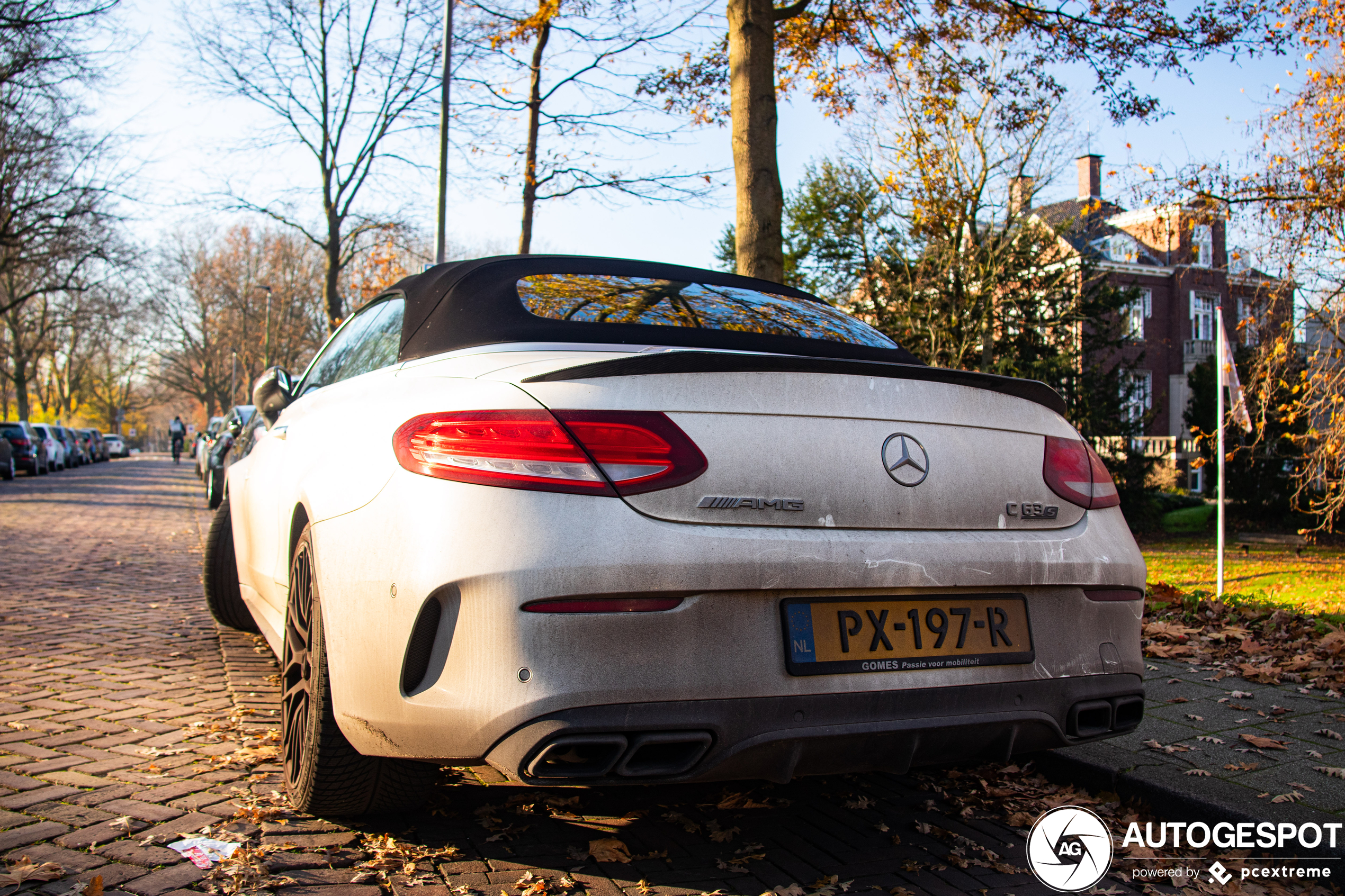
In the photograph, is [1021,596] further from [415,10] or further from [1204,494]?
[1204,494]

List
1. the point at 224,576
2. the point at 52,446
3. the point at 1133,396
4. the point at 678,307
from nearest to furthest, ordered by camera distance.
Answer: the point at 678,307 → the point at 224,576 → the point at 1133,396 → the point at 52,446

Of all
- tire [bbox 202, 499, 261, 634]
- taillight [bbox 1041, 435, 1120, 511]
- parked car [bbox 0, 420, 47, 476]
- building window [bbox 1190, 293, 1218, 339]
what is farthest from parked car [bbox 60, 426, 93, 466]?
building window [bbox 1190, 293, 1218, 339]

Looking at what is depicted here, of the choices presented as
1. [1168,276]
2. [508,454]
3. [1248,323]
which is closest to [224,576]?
[508,454]

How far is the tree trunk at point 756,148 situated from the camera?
7.70m

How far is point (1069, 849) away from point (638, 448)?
1.77m

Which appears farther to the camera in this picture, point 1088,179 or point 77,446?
point 77,446

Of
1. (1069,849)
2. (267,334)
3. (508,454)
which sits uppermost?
(267,334)

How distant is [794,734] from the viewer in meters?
2.11

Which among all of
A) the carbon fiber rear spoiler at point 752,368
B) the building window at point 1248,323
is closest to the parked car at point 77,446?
the building window at point 1248,323

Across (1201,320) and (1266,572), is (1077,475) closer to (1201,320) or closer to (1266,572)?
(1266,572)

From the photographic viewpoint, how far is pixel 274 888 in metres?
2.41

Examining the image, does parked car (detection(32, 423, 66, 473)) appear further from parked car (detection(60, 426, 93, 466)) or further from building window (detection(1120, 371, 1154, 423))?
building window (detection(1120, 371, 1154, 423))

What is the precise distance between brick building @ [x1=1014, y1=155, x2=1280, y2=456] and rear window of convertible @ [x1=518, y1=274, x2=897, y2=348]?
9.12 metres

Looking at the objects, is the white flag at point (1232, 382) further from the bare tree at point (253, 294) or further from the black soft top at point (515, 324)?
the bare tree at point (253, 294)
